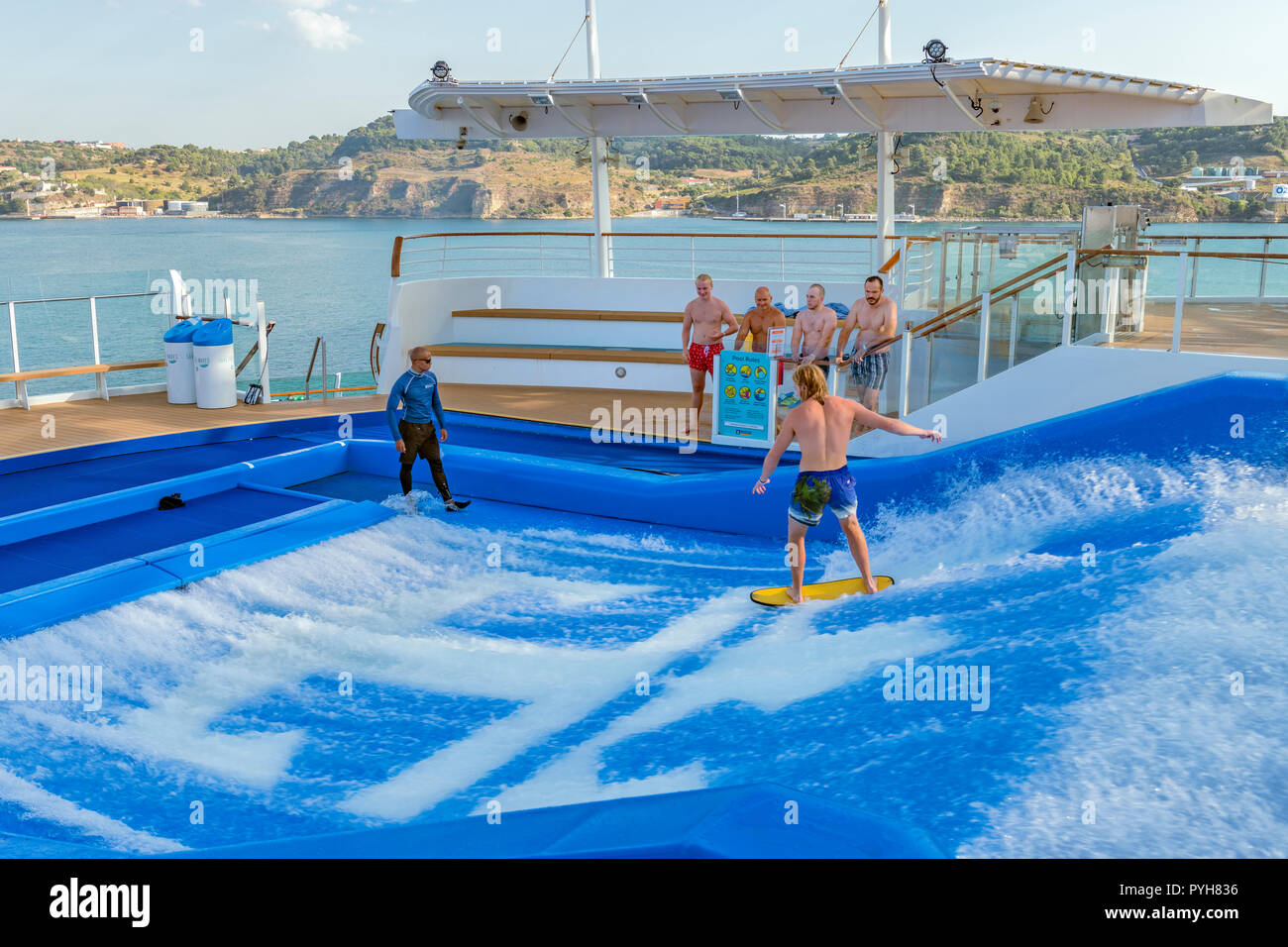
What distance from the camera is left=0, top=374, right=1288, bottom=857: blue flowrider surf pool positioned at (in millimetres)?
3520

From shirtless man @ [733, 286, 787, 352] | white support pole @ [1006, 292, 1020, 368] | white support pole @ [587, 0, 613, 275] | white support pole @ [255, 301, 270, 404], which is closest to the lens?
white support pole @ [1006, 292, 1020, 368]

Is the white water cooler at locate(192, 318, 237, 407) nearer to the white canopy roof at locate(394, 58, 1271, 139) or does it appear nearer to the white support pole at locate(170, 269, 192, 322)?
the white support pole at locate(170, 269, 192, 322)

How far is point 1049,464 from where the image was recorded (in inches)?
286

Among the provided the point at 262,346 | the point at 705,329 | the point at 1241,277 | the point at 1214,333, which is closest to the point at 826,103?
the point at 705,329

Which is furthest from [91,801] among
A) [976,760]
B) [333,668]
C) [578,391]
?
[578,391]

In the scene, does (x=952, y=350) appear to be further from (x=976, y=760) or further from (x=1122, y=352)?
(x=976, y=760)

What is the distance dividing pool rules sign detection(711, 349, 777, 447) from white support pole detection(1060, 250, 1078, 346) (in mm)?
2449

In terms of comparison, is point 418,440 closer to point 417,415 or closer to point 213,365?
point 417,415

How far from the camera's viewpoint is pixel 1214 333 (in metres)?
8.38

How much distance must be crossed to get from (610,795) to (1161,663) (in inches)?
97.9

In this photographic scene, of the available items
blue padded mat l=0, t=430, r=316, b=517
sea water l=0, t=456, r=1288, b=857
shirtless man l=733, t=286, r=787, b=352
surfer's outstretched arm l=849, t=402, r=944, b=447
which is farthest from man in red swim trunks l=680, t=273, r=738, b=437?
blue padded mat l=0, t=430, r=316, b=517

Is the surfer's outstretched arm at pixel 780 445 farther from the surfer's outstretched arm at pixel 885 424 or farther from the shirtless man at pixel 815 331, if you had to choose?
the shirtless man at pixel 815 331

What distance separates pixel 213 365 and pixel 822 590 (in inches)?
296
